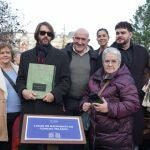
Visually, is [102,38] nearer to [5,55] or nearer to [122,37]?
[122,37]

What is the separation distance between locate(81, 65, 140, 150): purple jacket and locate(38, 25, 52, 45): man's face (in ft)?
4.06

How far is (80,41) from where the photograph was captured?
6.30 metres

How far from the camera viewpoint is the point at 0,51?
21.2 feet

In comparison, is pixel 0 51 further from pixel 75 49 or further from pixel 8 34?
pixel 8 34

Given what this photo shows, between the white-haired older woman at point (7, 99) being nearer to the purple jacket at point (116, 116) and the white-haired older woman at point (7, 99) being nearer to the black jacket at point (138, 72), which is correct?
the purple jacket at point (116, 116)

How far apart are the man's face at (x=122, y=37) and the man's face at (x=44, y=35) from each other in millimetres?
1083

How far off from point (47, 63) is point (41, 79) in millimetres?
263

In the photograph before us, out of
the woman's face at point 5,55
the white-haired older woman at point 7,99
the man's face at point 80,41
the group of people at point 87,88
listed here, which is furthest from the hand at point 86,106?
the woman's face at point 5,55

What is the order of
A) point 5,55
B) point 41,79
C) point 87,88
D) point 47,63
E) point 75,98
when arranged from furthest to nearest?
1. point 5,55
2. point 75,98
3. point 47,63
4. point 41,79
5. point 87,88

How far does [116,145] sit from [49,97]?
121 centimetres

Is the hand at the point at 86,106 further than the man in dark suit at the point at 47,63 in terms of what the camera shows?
No

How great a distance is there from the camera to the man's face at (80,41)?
6299 mm

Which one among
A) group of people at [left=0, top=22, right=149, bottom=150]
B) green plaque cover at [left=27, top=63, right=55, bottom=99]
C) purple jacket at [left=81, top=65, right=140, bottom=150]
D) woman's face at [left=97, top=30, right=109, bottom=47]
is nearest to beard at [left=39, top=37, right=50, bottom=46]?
group of people at [left=0, top=22, right=149, bottom=150]

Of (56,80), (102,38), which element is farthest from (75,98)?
(102,38)
